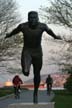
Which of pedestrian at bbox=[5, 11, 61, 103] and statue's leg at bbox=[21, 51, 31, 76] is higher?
pedestrian at bbox=[5, 11, 61, 103]

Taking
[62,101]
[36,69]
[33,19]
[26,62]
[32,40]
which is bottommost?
[62,101]

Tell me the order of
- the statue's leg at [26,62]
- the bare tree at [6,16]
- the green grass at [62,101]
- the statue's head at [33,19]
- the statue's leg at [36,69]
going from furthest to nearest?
the bare tree at [6,16], the green grass at [62,101], the statue's leg at [36,69], the statue's head at [33,19], the statue's leg at [26,62]

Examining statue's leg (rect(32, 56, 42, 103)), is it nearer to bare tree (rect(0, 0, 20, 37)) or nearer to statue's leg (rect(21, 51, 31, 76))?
statue's leg (rect(21, 51, 31, 76))

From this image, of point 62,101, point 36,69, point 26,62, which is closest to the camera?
point 26,62

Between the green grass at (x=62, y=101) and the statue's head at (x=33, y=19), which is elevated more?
the statue's head at (x=33, y=19)

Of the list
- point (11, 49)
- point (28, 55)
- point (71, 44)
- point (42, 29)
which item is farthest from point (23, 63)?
point (11, 49)

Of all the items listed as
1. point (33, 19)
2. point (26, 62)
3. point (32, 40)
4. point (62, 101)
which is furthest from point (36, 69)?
point (62, 101)

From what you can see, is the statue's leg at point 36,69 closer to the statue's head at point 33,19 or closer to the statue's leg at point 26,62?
the statue's leg at point 26,62

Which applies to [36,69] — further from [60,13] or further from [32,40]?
[60,13]

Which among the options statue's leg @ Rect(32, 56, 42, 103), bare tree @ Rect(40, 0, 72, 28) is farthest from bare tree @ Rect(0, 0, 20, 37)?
statue's leg @ Rect(32, 56, 42, 103)

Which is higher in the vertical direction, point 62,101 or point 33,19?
point 33,19

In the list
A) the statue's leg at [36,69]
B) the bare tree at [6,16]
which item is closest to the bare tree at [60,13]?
the bare tree at [6,16]

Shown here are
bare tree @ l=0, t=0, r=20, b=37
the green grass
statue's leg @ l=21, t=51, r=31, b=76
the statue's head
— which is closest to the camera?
statue's leg @ l=21, t=51, r=31, b=76

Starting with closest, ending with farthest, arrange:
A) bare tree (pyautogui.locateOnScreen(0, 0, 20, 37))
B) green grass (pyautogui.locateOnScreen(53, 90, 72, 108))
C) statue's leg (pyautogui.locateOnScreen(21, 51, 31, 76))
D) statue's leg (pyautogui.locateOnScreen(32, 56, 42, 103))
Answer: statue's leg (pyautogui.locateOnScreen(21, 51, 31, 76))
statue's leg (pyautogui.locateOnScreen(32, 56, 42, 103))
green grass (pyautogui.locateOnScreen(53, 90, 72, 108))
bare tree (pyautogui.locateOnScreen(0, 0, 20, 37))
